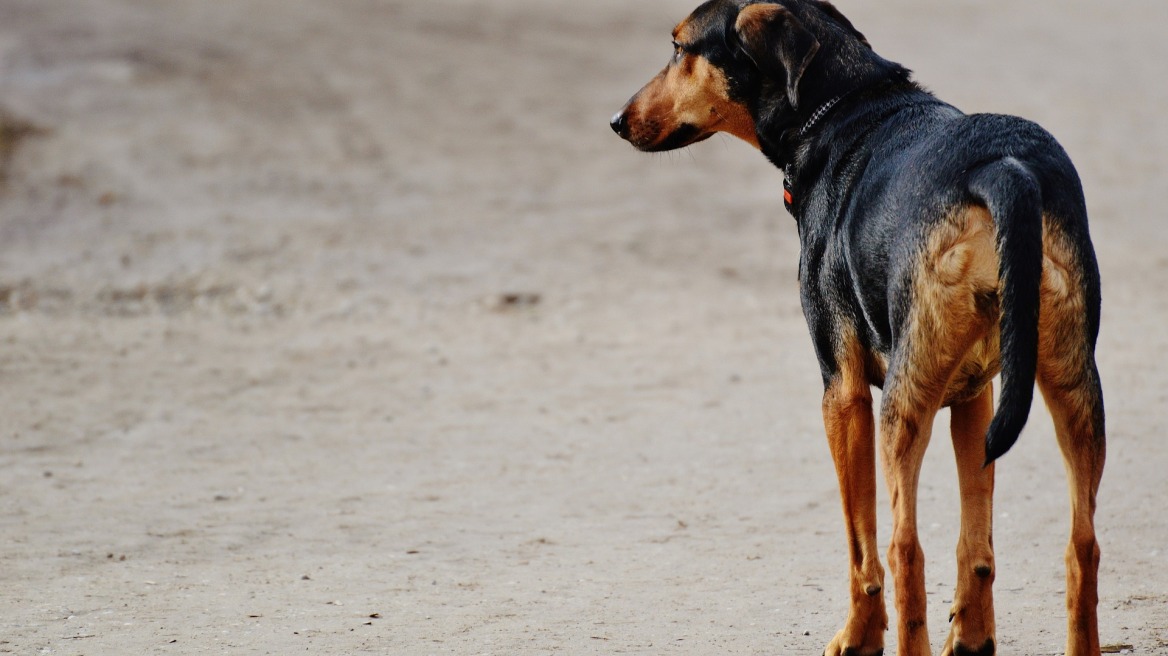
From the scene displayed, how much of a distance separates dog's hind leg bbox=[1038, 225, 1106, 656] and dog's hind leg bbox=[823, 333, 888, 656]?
63 centimetres

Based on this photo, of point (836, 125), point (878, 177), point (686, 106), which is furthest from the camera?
point (686, 106)

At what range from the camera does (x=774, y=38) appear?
4.36 m

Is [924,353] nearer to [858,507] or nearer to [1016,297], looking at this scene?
[1016,297]

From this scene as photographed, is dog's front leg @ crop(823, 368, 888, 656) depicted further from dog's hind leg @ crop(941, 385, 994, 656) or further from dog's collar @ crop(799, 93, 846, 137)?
dog's collar @ crop(799, 93, 846, 137)

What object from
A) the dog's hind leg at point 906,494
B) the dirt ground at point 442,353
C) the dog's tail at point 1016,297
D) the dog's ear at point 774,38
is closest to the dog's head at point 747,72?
the dog's ear at point 774,38

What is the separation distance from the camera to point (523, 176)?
13852mm

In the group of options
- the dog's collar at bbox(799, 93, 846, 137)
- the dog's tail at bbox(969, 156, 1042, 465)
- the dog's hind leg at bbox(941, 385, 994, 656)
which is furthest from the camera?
the dog's collar at bbox(799, 93, 846, 137)

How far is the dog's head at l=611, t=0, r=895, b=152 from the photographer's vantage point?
4.32 m

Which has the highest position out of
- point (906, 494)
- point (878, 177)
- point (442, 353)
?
point (878, 177)

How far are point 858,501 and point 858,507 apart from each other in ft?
0.06

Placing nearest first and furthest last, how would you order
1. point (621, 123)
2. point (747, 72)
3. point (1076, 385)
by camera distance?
point (1076, 385) < point (747, 72) < point (621, 123)

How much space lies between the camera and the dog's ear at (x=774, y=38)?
4312mm

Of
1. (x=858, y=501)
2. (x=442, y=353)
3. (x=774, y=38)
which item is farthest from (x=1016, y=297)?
(x=442, y=353)

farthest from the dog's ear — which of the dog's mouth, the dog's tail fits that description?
the dog's tail
